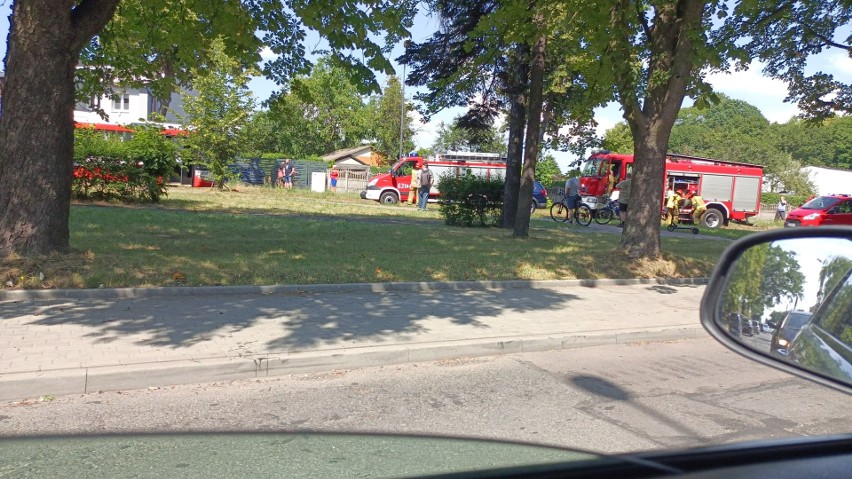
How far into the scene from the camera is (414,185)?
107 feet

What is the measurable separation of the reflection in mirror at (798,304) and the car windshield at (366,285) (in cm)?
2

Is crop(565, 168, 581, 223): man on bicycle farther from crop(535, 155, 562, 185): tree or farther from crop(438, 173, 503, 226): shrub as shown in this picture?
crop(535, 155, 562, 185): tree

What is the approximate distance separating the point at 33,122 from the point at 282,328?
4710 mm

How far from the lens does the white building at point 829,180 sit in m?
65.1

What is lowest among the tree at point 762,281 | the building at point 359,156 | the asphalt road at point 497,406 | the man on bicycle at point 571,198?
the asphalt road at point 497,406

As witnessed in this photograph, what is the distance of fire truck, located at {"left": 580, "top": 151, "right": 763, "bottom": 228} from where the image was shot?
109 feet

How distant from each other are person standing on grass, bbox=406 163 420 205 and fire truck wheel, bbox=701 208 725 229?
1401 centimetres

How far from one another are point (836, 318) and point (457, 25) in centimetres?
1681

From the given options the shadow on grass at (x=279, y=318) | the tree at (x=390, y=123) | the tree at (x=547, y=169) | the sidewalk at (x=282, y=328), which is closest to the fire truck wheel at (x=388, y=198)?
the tree at (x=547, y=169)

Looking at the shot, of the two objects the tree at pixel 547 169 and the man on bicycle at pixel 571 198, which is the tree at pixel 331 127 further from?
the man on bicycle at pixel 571 198

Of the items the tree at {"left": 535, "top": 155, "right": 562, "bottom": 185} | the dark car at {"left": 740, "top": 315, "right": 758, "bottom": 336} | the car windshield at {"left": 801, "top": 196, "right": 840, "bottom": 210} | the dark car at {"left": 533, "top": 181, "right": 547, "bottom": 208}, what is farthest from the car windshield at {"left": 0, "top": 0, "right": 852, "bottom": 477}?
the tree at {"left": 535, "top": 155, "right": 562, "bottom": 185}

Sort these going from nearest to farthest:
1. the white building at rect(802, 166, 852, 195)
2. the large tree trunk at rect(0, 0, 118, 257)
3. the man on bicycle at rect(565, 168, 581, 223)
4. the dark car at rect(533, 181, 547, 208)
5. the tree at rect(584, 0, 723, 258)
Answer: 1. the large tree trunk at rect(0, 0, 118, 257)
2. the tree at rect(584, 0, 723, 258)
3. the man on bicycle at rect(565, 168, 581, 223)
4. the dark car at rect(533, 181, 547, 208)
5. the white building at rect(802, 166, 852, 195)

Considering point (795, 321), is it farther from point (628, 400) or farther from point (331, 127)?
point (331, 127)

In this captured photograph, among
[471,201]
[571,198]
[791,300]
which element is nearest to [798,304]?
[791,300]
